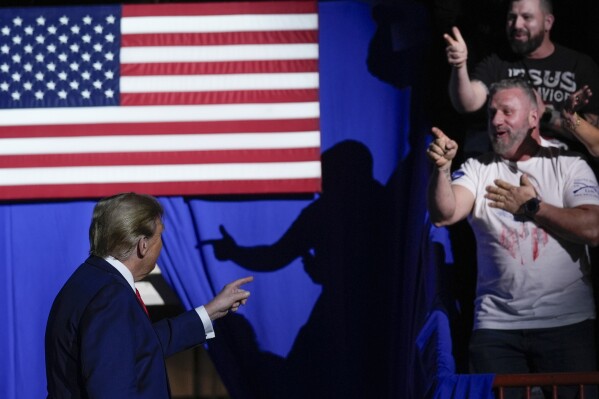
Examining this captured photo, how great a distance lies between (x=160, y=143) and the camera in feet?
16.9

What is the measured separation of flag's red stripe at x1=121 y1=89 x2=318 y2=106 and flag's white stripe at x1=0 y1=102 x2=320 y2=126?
2cm

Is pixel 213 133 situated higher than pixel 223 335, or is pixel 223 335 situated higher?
pixel 213 133

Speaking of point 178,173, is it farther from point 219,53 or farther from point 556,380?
point 556,380

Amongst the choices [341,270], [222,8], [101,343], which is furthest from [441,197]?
[222,8]

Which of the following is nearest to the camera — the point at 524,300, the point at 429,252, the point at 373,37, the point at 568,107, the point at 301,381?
the point at 524,300

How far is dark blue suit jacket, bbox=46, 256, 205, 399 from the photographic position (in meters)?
2.69

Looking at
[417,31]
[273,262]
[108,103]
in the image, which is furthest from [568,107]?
[108,103]

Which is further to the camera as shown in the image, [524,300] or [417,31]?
[417,31]

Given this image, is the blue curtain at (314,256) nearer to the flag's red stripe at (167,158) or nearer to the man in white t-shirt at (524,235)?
the flag's red stripe at (167,158)

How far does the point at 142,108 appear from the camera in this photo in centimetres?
520

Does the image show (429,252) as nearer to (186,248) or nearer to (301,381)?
(301,381)

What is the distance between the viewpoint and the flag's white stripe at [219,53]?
5.22 meters

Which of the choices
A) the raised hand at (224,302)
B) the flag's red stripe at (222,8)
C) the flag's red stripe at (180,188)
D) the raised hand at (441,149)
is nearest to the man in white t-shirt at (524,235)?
the raised hand at (441,149)

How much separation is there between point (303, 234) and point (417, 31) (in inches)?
50.5
